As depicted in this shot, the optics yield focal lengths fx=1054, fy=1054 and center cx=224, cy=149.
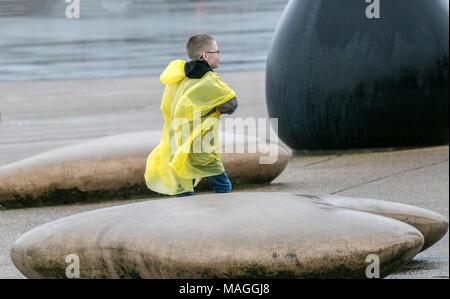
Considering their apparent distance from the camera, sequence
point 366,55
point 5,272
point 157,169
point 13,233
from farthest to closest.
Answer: point 366,55
point 13,233
point 157,169
point 5,272

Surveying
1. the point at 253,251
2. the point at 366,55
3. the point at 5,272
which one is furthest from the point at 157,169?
the point at 366,55

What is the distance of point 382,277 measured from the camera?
5.02 metres

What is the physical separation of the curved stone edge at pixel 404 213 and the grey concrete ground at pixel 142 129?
132mm

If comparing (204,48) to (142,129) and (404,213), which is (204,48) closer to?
(404,213)

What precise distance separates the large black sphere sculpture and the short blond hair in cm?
357

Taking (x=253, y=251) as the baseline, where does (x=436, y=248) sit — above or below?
below

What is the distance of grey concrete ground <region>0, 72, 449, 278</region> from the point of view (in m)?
7.18

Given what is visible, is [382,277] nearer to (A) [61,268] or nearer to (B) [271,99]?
(A) [61,268]

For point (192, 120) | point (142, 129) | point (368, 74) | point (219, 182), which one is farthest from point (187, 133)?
point (142, 129)

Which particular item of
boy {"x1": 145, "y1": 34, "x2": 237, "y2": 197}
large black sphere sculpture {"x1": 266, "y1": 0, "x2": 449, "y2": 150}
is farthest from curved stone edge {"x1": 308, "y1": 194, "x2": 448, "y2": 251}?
large black sphere sculpture {"x1": 266, "y1": 0, "x2": 449, "y2": 150}

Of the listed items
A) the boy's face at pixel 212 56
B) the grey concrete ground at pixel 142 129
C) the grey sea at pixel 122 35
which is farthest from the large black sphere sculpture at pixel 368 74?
the grey sea at pixel 122 35

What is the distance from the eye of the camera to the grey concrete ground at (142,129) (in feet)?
23.6

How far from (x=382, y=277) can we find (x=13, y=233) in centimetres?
266

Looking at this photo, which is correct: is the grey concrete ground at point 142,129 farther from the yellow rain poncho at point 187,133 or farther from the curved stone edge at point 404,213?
the yellow rain poncho at point 187,133
